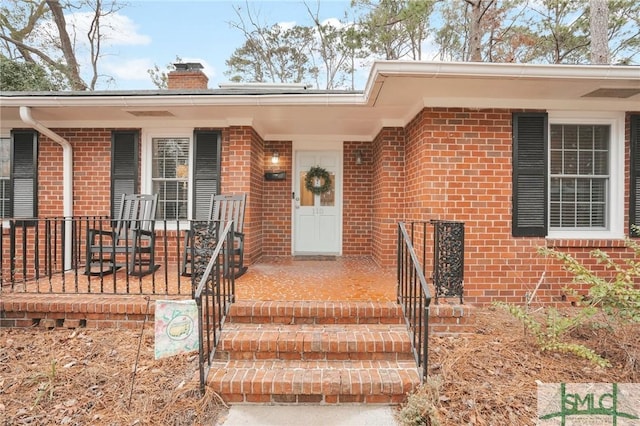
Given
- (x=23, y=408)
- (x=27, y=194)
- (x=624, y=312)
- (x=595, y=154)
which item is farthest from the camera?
(x=27, y=194)

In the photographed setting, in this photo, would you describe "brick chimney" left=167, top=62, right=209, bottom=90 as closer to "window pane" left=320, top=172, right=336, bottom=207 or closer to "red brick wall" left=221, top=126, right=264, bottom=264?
"red brick wall" left=221, top=126, right=264, bottom=264

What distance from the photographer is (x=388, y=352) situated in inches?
108

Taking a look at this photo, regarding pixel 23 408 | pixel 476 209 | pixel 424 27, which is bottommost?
pixel 23 408

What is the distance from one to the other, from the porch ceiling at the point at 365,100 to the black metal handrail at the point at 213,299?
211 cm

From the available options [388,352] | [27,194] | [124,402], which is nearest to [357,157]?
[388,352]

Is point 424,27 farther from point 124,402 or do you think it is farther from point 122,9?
point 124,402

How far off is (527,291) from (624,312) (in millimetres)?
1292

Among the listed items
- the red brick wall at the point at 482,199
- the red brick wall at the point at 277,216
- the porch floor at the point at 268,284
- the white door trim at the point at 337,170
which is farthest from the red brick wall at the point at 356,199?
the red brick wall at the point at 482,199

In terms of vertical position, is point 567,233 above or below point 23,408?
above

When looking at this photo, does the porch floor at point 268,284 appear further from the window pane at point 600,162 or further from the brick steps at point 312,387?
the window pane at point 600,162

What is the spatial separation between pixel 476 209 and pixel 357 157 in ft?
8.65

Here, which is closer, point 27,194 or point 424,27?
point 27,194

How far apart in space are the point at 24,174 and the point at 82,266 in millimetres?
1780

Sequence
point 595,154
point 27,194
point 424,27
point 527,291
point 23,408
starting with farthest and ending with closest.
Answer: point 424,27 < point 27,194 < point 595,154 < point 527,291 < point 23,408
